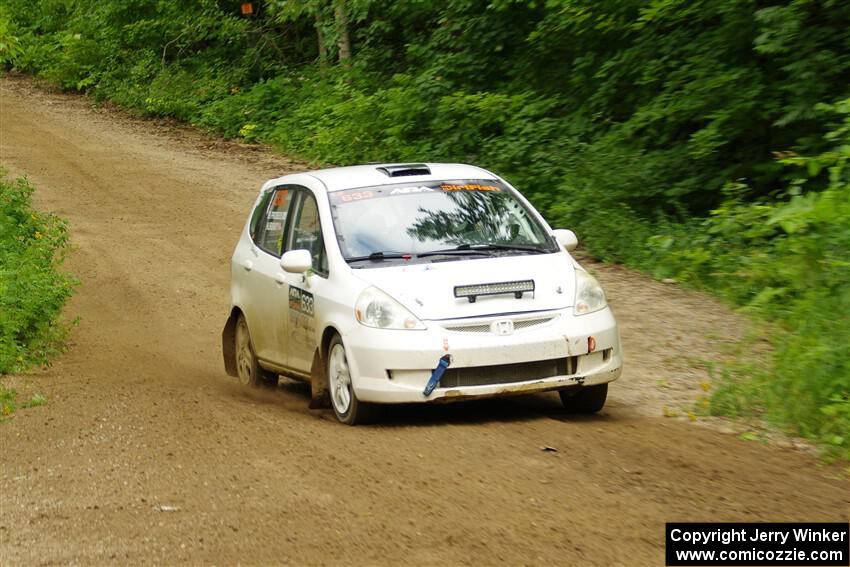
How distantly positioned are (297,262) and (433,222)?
40.5 inches

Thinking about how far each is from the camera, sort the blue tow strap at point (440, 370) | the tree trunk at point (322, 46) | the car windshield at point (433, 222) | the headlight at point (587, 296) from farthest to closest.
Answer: the tree trunk at point (322, 46) < the car windshield at point (433, 222) < the headlight at point (587, 296) < the blue tow strap at point (440, 370)

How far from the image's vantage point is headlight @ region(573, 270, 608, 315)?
797 cm

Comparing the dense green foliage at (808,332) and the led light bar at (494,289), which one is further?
the led light bar at (494,289)

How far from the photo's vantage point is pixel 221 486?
6195 millimetres

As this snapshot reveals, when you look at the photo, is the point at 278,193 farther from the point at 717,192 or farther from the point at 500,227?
the point at 717,192

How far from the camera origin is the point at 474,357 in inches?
298

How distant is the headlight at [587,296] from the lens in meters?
7.97

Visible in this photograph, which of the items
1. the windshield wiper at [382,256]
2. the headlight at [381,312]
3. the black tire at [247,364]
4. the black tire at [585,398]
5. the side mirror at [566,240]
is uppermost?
the windshield wiper at [382,256]

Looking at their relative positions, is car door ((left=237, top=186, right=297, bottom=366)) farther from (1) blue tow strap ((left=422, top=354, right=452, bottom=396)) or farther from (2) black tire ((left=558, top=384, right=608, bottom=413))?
(2) black tire ((left=558, top=384, right=608, bottom=413))

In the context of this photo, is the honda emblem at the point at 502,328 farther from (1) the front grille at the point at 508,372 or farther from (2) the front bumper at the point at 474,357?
(1) the front grille at the point at 508,372

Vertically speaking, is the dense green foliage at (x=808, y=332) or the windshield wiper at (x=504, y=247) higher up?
the windshield wiper at (x=504, y=247)

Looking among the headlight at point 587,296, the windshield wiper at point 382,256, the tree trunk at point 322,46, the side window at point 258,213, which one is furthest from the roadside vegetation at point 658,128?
the side window at point 258,213

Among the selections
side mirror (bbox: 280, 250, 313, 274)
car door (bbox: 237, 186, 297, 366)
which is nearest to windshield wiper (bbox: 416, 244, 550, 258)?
side mirror (bbox: 280, 250, 313, 274)

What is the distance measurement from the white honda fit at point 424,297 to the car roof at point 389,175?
0.02 metres
